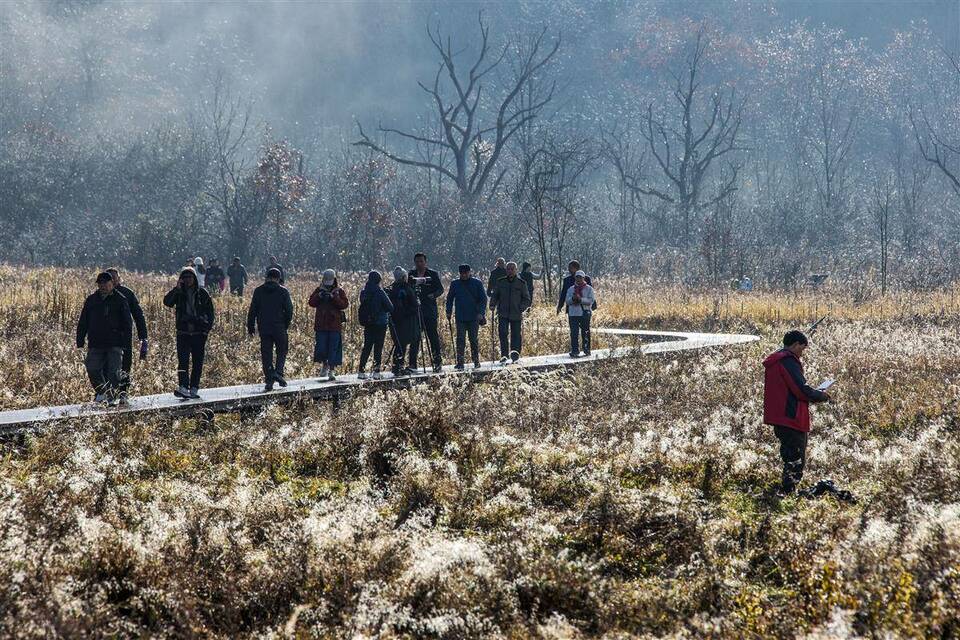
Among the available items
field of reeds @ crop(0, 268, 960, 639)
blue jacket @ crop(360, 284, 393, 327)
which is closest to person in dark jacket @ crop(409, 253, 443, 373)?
blue jacket @ crop(360, 284, 393, 327)

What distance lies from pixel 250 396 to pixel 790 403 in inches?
258

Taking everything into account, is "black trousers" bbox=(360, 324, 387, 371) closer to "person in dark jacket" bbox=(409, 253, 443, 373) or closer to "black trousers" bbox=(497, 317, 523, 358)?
"person in dark jacket" bbox=(409, 253, 443, 373)

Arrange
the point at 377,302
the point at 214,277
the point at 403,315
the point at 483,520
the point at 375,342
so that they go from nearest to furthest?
the point at 483,520 → the point at 377,302 → the point at 375,342 → the point at 403,315 → the point at 214,277

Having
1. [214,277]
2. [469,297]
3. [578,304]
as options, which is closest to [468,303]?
[469,297]

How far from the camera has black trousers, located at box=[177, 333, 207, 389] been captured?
12.7 metres

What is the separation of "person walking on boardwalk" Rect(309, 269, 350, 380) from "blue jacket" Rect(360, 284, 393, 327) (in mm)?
347

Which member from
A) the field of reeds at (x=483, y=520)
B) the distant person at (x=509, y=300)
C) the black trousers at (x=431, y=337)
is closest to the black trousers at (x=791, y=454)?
the field of reeds at (x=483, y=520)

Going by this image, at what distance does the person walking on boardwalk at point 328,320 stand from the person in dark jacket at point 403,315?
2.92 ft

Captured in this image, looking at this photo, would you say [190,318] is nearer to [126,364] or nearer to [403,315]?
[126,364]

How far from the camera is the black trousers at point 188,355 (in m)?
12.7

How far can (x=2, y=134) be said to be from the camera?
230 feet

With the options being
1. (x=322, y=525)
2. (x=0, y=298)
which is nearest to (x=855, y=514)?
(x=322, y=525)

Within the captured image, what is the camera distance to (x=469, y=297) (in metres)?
16.3

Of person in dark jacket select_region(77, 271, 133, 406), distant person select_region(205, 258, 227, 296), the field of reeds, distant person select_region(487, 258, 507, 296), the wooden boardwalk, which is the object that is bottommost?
the field of reeds
